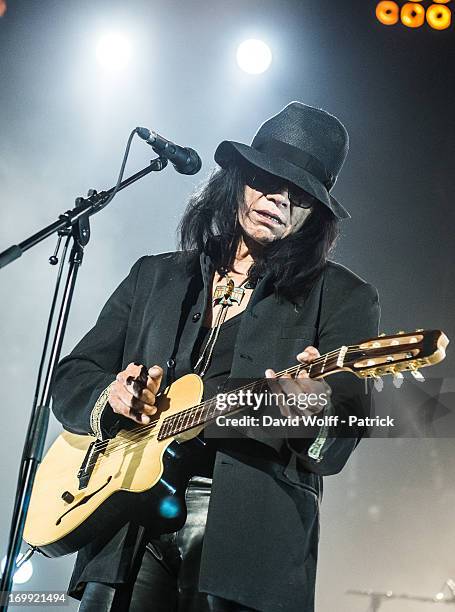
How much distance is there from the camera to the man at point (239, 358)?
1.79 metres

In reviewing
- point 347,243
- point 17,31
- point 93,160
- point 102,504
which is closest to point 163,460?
point 102,504

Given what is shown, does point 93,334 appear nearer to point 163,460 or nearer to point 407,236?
point 163,460

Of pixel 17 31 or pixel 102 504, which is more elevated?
pixel 17 31

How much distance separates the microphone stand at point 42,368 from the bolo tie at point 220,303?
1.39ft

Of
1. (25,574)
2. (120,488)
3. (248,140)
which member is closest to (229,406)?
(120,488)

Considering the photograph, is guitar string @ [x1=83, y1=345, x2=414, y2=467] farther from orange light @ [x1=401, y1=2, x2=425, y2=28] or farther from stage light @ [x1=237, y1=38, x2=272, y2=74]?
orange light @ [x1=401, y1=2, x2=425, y2=28]

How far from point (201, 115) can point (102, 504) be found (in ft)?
9.71

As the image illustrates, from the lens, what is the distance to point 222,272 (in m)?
2.48

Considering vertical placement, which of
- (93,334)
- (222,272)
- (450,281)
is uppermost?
(450,281)

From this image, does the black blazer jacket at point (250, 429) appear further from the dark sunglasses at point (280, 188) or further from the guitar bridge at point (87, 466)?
the dark sunglasses at point (280, 188)

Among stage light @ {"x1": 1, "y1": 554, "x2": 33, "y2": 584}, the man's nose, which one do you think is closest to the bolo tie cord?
the man's nose

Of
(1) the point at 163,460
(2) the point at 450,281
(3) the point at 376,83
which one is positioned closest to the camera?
(1) the point at 163,460

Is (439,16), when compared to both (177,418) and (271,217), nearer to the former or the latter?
(271,217)

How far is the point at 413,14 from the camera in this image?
4246 mm
